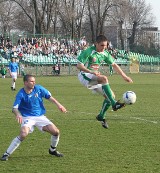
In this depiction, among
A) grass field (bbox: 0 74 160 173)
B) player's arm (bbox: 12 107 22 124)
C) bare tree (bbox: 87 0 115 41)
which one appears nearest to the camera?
grass field (bbox: 0 74 160 173)

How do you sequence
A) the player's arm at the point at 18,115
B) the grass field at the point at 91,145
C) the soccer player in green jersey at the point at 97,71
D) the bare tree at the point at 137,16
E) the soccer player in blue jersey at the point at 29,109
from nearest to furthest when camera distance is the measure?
the grass field at the point at 91,145 < the player's arm at the point at 18,115 < the soccer player in blue jersey at the point at 29,109 < the soccer player in green jersey at the point at 97,71 < the bare tree at the point at 137,16

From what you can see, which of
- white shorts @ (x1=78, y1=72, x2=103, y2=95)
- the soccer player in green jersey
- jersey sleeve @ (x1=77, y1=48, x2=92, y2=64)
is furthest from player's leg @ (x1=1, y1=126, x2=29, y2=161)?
white shorts @ (x1=78, y1=72, x2=103, y2=95)

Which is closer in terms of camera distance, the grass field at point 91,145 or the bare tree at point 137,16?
the grass field at point 91,145

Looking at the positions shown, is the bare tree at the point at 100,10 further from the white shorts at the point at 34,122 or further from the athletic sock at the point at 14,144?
the athletic sock at the point at 14,144

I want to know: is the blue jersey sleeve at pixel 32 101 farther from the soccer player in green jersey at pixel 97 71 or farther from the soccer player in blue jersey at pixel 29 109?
the soccer player in green jersey at pixel 97 71

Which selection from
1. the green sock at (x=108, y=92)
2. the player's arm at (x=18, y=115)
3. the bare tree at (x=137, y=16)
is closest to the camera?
the player's arm at (x=18, y=115)

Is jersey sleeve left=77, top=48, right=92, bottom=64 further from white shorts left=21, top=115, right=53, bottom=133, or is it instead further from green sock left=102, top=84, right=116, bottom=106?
white shorts left=21, top=115, right=53, bottom=133

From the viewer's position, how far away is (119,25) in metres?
80.0

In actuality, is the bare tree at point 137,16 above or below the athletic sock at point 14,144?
above

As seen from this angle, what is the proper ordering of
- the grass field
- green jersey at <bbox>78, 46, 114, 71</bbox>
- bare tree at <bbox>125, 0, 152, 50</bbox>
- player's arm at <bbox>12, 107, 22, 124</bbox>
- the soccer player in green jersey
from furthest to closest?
bare tree at <bbox>125, 0, 152, 50</bbox> → green jersey at <bbox>78, 46, 114, 71</bbox> → the soccer player in green jersey → player's arm at <bbox>12, 107, 22, 124</bbox> → the grass field

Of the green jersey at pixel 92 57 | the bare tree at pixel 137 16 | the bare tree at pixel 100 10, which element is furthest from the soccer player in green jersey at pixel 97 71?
the bare tree at pixel 137 16

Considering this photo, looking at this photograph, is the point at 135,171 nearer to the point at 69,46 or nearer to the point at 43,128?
the point at 43,128

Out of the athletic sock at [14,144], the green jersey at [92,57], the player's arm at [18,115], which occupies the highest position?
the green jersey at [92,57]

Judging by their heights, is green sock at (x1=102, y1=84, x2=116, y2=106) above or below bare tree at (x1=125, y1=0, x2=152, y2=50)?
below
